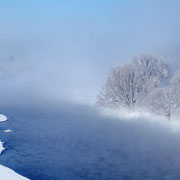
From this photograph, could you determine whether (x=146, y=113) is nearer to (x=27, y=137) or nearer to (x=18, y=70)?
(x=27, y=137)

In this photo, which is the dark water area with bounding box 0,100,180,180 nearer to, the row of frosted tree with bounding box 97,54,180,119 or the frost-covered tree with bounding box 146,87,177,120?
the frost-covered tree with bounding box 146,87,177,120

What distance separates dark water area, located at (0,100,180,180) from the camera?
25.4 metres

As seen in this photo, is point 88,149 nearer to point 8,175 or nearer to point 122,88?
point 8,175

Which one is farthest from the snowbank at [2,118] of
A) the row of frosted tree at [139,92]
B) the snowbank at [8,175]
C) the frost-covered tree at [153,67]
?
the frost-covered tree at [153,67]

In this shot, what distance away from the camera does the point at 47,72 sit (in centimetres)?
12419

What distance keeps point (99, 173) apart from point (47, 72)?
334 ft

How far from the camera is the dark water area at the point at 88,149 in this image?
2539 cm

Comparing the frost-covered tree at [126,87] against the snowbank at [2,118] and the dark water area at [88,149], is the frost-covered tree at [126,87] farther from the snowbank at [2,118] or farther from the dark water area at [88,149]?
the snowbank at [2,118]

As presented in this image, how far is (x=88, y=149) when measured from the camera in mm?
31188

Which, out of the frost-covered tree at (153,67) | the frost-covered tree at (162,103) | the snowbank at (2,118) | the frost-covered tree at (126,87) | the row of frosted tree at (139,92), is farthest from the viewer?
the frost-covered tree at (153,67)

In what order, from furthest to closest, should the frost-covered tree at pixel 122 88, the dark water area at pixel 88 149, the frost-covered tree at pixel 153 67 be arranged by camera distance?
1. the frost-covered tree at pixel 153 67
2. the frost-covered tree at pixel 122 88
3. the dark water area at pixel 88 149

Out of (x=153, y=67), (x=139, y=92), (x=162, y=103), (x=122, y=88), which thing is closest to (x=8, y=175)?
(x=162, y=103)

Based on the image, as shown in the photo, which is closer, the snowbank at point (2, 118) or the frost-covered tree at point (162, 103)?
the frost-covered tree at point (162, 103)

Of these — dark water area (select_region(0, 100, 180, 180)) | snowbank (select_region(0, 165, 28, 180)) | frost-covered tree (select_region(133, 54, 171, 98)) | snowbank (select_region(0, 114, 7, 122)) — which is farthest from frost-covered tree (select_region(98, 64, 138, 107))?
snowbank (select_region(0, 165, 28, 180))
